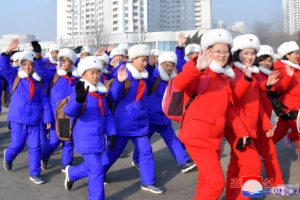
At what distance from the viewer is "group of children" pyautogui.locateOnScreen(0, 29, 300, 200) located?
12.5ft

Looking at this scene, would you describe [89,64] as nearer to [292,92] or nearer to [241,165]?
[241,165]

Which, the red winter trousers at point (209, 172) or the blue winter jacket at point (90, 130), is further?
the blue winter jacket at point (90, 130)

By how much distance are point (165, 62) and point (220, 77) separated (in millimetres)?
2631

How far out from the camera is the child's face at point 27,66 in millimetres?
5812

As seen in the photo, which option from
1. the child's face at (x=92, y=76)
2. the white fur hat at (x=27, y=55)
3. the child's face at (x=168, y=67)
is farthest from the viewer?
the child's face at (x=168, y=67)

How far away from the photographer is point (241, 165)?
425cm

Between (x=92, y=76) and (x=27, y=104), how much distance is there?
157 centimetres

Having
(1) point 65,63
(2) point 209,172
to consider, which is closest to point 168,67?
(1) point 65,63

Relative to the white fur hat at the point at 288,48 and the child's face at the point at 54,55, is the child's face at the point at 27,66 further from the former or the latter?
the white fur hat at the point at 288,48

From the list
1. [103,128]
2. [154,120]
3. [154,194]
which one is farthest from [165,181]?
[103,128]

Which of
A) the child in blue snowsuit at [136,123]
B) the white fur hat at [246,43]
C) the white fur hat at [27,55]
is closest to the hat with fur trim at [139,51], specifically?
the child in blue snowsuit at [136,123]

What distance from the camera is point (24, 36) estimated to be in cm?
11431

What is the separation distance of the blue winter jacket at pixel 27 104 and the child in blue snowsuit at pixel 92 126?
1387 millimetres

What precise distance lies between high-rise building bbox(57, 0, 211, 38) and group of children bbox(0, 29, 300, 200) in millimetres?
88709
